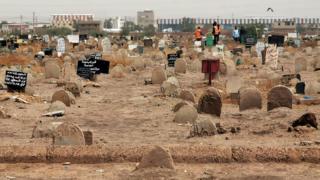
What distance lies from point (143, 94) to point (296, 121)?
7005mm

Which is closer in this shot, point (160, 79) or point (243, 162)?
point (243, 162)

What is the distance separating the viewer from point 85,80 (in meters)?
19.8

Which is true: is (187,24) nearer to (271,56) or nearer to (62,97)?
(271,56)

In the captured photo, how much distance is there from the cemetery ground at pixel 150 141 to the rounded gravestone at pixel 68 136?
0.94 ft

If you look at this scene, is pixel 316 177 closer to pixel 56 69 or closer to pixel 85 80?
pixel 85 80

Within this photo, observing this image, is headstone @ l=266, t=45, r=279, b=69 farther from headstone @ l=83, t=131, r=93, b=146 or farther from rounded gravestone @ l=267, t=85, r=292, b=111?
headstone @ l=83, t=131, r=93, b=146

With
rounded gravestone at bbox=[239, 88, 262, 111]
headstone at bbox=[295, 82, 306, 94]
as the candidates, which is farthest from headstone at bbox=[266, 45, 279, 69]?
rounded gravestone at bbox=[239, 88, 262, 111]

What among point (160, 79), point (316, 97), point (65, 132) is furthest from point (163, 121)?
point (160, 79)

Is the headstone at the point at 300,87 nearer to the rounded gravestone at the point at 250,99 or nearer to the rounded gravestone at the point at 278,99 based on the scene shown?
the rounded gravestone at the point at 250,99

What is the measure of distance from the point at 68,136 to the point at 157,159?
1.73 meters

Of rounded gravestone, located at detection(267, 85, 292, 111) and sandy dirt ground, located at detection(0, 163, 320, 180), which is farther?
rounded gravestone, located at detection(267, 85, 292, 111)

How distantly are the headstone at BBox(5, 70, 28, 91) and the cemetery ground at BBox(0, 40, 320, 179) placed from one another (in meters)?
0.29

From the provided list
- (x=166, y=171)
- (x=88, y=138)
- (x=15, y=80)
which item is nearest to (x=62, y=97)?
(x=15, y=80)

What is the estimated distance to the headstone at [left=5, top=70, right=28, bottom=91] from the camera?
50.9 ft
